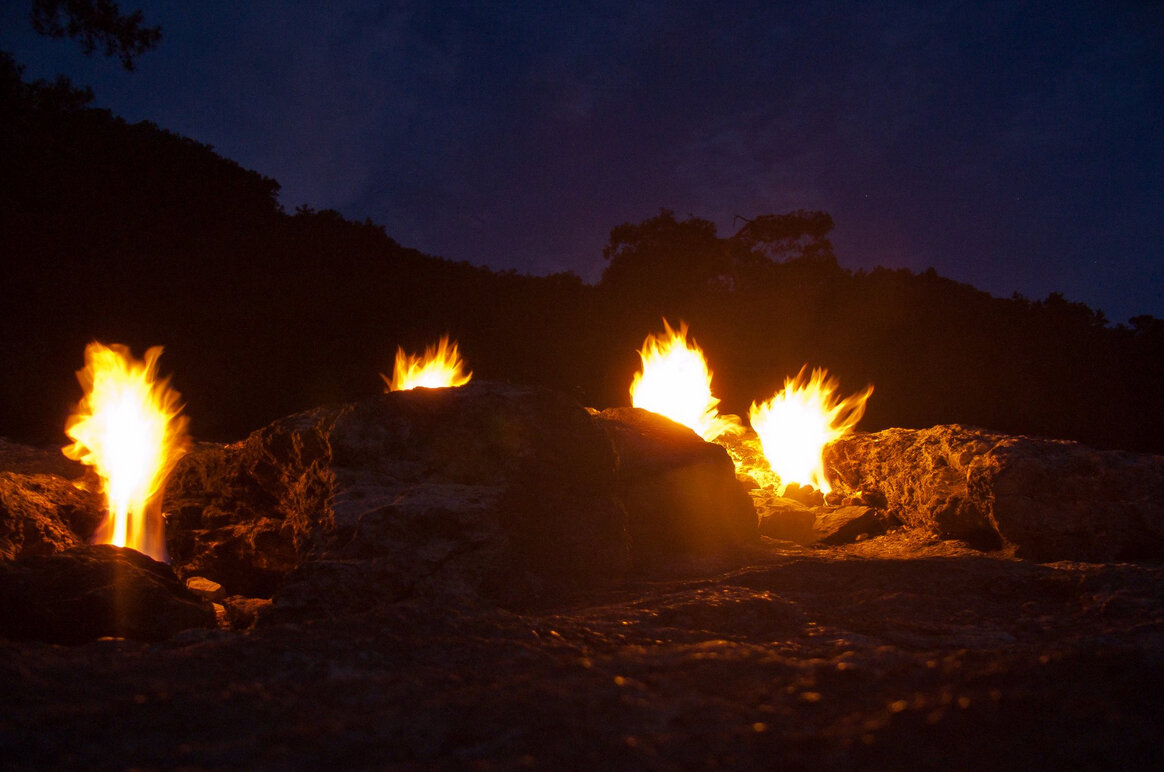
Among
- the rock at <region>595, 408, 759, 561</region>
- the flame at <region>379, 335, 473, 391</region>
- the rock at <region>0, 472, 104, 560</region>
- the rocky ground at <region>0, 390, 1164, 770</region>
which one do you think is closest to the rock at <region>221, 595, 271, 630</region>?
the rocky ground at <region>0, 390, 1164, 770</region>

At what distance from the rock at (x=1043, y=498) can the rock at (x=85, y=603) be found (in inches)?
198

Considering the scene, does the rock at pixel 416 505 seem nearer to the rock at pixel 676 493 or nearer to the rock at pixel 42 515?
the rock at pixel 676 493

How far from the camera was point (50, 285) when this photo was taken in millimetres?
10836

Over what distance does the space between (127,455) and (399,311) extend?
7870 millimetres

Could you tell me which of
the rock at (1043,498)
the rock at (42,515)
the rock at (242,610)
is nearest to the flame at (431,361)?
the rock at (42,515)

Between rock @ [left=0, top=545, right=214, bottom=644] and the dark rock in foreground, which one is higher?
rock @ [left=0, top=545, right=214, bottom=644]

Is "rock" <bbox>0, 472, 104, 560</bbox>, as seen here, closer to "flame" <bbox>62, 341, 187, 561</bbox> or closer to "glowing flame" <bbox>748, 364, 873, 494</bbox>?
"flame" <bbox>62, 341, 187, 561</bbox>

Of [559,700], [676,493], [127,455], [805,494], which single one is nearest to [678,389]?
[805,494]

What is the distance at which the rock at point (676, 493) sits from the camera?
15.4ft

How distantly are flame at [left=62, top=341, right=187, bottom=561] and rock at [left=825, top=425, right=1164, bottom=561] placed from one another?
648 centimetres

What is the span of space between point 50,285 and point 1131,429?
1992cm

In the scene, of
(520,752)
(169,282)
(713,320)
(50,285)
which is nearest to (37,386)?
(50,285)

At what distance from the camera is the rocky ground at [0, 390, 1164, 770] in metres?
1.23

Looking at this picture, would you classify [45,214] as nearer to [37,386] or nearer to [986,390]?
[37,386]
